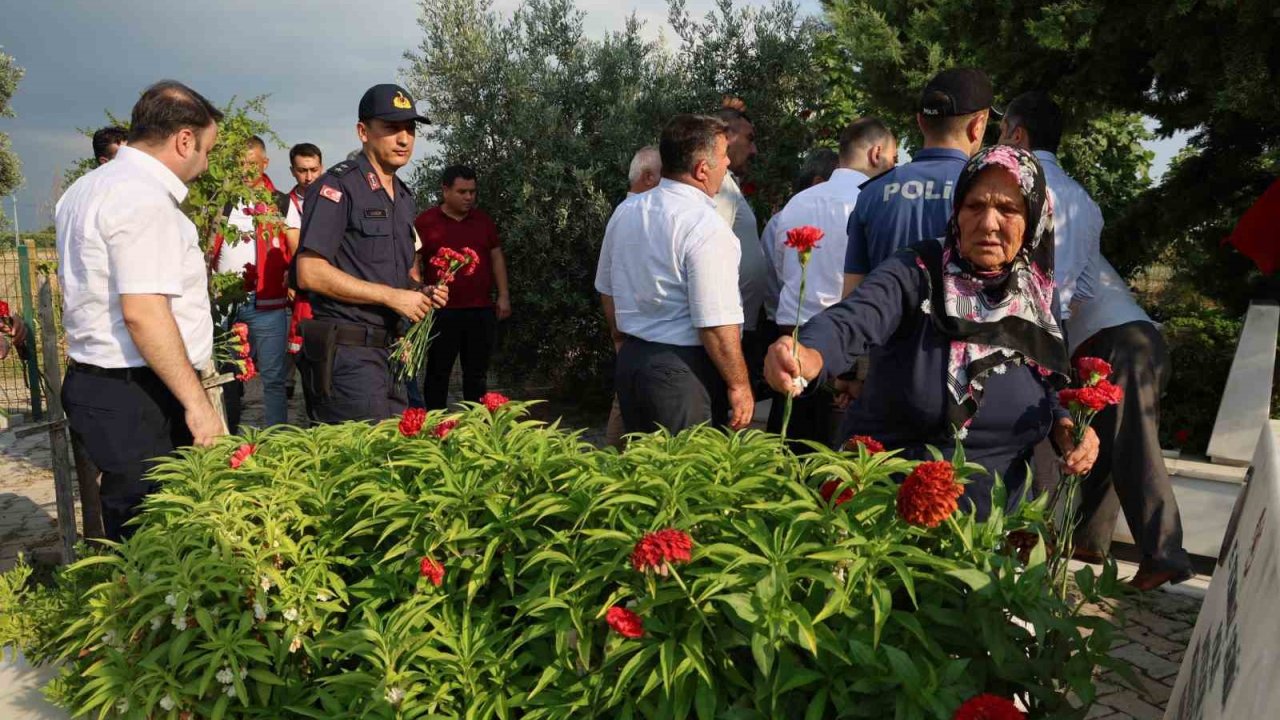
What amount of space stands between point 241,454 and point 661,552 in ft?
5.48

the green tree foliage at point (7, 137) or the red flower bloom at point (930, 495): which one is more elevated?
the green tree foliage at point (7, 137)

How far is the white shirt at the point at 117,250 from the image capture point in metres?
3.10

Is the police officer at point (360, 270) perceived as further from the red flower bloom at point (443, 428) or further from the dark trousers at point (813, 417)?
the dark trousers at point (813, 417)

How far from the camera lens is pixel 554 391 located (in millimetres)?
9812

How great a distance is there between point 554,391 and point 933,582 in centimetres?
817

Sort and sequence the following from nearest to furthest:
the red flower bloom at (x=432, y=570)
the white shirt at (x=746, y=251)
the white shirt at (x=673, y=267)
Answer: the red flower bloom at (x=432, y=570)
the white shirt at (x=673, y=267)
the white shirt at (x=746, y=251)

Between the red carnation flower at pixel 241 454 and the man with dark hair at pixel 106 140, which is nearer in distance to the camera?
the red carnation flower at pixel 241 454

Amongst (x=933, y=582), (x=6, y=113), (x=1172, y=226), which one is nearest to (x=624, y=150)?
(x=1172, y=226)

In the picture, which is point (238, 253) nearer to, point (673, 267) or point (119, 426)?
point (119, 426)

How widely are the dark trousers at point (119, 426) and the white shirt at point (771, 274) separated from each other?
312 cm

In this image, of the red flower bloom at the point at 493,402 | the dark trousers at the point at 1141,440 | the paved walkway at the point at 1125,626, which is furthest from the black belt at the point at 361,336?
the dark trousers at the point at 1141,440

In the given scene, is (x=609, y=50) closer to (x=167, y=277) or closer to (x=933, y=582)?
(x=167, y=277)

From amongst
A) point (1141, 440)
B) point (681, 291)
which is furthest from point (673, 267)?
point (1141, 440)

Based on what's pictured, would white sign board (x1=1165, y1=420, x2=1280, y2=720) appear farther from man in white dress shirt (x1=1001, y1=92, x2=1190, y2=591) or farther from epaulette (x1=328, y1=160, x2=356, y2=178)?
epaulette (x1=328, y1=160, x2=356, y2=178)
